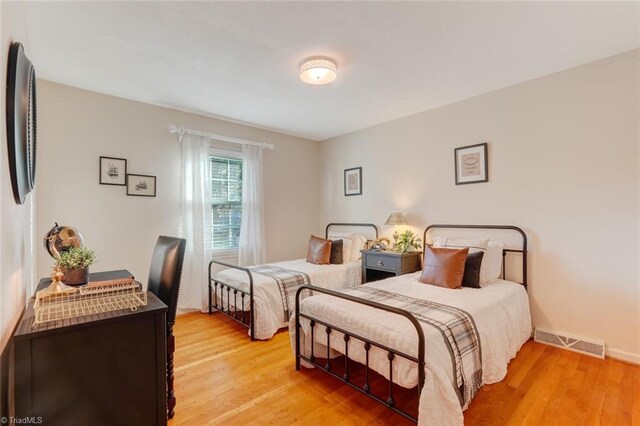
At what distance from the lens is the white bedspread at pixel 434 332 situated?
1.54m

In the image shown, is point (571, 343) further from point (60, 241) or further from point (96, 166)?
point (96, 166)

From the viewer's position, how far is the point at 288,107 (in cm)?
364

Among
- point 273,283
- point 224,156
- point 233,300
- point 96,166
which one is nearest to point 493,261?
point 273,283

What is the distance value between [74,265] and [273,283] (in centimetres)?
179

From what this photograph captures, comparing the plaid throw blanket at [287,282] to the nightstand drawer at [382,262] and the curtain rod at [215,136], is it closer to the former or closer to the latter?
the nightstand drawer at [382,262]

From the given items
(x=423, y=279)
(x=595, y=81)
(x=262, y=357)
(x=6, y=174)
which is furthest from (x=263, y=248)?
(x=595, y=81)

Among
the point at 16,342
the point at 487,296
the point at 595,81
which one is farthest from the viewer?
the point at 595,81

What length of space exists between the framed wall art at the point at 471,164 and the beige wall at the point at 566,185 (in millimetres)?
60

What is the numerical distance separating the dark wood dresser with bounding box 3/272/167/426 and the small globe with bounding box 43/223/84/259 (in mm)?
431

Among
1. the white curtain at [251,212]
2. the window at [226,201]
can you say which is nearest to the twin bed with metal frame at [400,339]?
the white curtain at [251,212]

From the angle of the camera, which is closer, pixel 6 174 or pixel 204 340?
pixel 6 174

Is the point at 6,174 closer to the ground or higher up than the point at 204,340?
higher up

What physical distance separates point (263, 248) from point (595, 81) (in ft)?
13.2

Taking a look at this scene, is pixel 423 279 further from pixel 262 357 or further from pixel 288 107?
pixel 288 107
